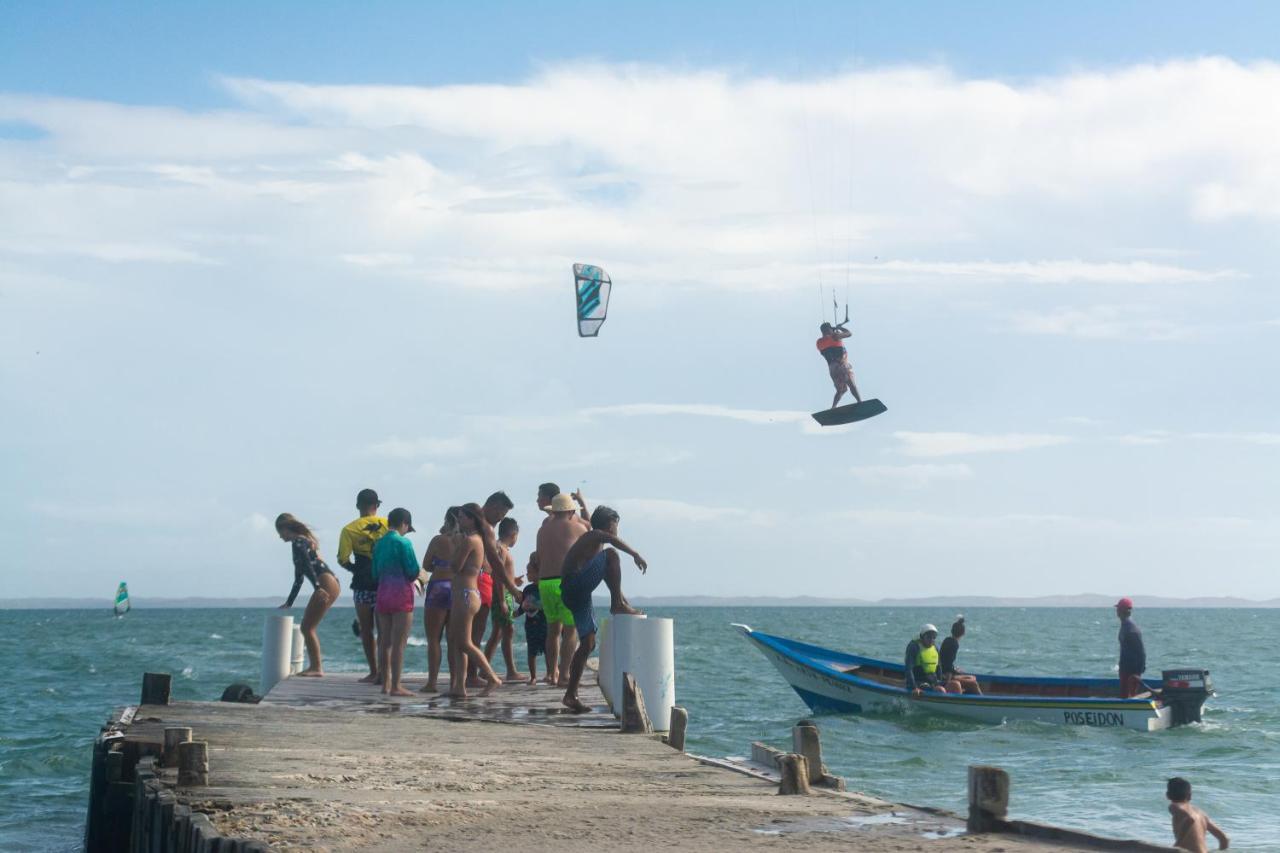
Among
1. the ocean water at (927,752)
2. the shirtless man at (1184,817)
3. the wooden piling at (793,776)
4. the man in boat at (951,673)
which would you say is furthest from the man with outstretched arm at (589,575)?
the man in boat at (951,673)

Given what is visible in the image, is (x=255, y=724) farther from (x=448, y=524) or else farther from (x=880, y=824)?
(x=880, y=824)

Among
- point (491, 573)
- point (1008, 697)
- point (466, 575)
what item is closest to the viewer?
point (466, 575)

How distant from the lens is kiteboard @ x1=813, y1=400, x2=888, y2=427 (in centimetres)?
1756

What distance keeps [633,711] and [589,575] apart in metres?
1.36

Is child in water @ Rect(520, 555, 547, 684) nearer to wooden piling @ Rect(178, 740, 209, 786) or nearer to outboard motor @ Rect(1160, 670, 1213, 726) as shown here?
wooden piling @ Rect(178, 740, 209, 786)

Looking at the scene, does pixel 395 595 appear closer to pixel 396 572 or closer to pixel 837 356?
pixel 396 572

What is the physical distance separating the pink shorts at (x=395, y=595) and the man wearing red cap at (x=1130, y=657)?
50.1ft

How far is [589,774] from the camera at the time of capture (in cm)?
→ 840

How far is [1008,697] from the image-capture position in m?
28.7

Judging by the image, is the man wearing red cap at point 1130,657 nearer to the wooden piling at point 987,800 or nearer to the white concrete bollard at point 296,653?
the white concrete bollard at point 296,653

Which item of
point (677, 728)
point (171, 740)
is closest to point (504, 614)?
point (677, 728)

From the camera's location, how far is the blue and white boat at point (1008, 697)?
91.9ft

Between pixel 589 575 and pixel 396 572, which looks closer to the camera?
pixel 589 575

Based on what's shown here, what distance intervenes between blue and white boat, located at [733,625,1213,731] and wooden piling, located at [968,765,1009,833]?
73.3 ft
